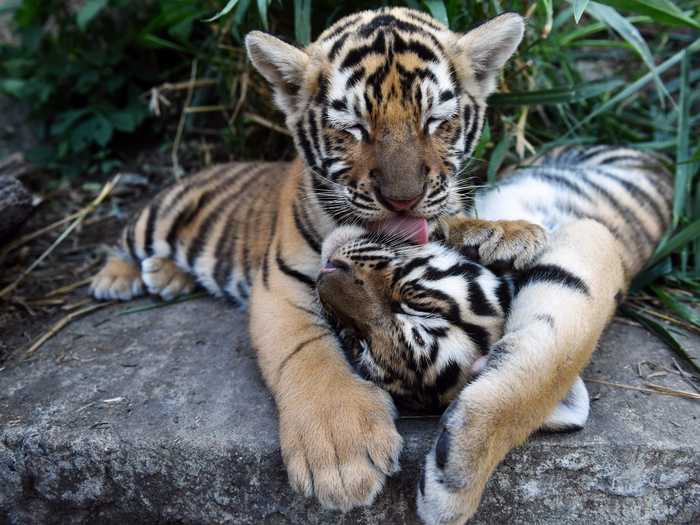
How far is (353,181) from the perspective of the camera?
79.8 inches

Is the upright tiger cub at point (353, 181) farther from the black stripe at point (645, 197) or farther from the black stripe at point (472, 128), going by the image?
the black stripe at point (645, 197)

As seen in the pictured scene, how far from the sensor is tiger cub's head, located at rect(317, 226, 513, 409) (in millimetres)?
1770

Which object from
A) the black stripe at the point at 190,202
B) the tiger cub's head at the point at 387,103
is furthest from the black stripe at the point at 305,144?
the black stripe at the point at 190,202

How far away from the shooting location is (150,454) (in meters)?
1.91

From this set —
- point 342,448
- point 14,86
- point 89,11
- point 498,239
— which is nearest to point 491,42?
point 498,239

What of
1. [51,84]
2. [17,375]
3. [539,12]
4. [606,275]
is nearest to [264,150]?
[51,84]

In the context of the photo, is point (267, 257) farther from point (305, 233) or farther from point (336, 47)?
point (336, 47)

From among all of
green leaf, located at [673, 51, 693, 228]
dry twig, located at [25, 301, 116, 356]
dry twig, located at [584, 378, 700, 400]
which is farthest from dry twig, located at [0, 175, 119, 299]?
green leaf, located at [673, 51, 693, 228]

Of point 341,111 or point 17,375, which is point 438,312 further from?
point 17,375

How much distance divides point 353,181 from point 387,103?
23 centimetres

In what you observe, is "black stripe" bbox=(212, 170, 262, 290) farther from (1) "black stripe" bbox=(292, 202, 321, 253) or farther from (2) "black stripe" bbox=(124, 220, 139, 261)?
(1) "black stripe" bbox=(292, 202, 321, 253)

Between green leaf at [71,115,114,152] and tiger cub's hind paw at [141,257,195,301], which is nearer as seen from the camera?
tiger cub's hind paw at [141,257,195,301]

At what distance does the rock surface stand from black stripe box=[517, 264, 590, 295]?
0.27m

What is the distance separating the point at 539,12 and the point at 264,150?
1453mm
